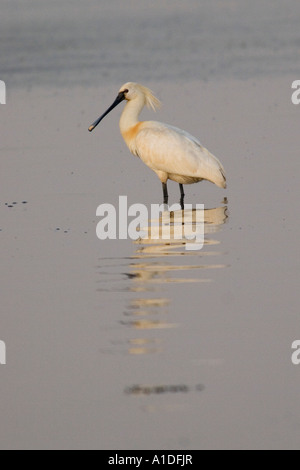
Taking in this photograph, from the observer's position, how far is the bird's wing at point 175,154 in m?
12.5

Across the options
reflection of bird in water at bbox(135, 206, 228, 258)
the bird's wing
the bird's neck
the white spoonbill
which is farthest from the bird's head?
reflection of bird in water at bbox(135, 206, 228, 258)

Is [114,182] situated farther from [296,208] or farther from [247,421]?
[247,421]

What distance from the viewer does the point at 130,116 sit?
45.2ft

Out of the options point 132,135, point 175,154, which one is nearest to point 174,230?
point 175,154

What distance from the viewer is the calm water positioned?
19.9 feet

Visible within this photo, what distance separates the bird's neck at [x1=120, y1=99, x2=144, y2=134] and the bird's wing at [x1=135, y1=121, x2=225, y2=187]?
348 millimetres

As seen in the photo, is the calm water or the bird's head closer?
the calm water

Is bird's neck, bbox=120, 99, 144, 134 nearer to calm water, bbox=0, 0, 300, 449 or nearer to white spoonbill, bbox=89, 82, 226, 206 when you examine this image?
white spoonbill, bbox=89, 82, 226, 206

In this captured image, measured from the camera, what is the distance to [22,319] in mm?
7859

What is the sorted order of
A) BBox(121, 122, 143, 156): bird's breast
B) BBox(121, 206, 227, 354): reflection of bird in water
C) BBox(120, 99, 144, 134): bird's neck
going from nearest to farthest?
BBox(121, 206, 227, 354): reflection of bird in water, BBox(121, 122, 143, 156): bird's breast, BBox(120, 99, 144, 134): bird's neck

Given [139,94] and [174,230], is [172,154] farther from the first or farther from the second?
[174,230]

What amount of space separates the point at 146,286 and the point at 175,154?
443cm

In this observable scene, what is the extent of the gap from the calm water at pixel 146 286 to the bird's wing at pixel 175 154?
0.27m

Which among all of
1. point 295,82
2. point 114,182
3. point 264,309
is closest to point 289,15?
point 295,82
